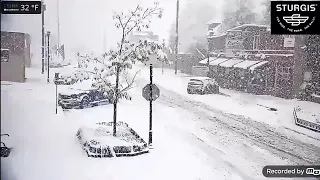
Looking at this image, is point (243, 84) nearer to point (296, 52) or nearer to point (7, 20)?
point (296, 52)

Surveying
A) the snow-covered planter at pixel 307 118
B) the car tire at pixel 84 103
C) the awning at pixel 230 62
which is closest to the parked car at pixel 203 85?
the awning at pixel 230 62

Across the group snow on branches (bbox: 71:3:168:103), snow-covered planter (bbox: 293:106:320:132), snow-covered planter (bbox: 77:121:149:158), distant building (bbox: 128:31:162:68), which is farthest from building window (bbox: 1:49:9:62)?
snow-covered planter (bbox: 293:106:320:132)

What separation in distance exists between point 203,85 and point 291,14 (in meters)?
0.64

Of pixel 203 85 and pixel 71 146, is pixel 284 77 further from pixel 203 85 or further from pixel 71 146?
pixel 71 146

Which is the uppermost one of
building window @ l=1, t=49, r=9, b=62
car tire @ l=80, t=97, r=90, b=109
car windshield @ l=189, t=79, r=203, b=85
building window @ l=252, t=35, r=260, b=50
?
building window @ l=252, t=35, r=260, b=50

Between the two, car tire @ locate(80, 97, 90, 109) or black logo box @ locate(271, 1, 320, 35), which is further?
car tire @ locate(80, 97, 90, 109)

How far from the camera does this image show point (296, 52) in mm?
2066

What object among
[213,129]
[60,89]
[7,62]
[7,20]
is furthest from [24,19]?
[213,129]

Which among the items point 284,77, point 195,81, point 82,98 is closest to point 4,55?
point 82,98

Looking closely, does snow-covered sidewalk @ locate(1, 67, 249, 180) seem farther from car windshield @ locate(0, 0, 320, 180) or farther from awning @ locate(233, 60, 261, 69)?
awning @ locate(233, 60, 261, 69)

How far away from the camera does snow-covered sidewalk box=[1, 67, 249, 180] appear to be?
2074mm

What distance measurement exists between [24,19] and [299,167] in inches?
72.2

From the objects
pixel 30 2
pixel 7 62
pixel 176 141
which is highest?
pixel 30 2

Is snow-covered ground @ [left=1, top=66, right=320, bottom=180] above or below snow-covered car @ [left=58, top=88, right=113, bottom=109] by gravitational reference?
below
